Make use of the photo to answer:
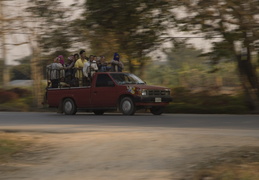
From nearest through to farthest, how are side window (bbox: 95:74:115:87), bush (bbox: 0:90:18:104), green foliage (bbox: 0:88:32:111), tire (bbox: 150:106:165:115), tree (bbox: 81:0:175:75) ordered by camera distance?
side window (bbox: 95:74:115:87), tire (bbox: 150:106:165:115), tree (bbox: 81:0:175:75), green foliage (bbox: 0:88:32:111), bush (bbox: 0:90:18:104)

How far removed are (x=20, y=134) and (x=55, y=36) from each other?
15008mm

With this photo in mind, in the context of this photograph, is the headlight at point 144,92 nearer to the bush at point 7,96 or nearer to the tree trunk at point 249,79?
the tree trunk at point 249,79

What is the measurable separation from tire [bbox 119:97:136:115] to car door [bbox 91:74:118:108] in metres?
0.36

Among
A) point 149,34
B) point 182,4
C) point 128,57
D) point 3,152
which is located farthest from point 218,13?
point 3,152

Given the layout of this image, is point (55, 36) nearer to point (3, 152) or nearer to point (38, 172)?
point (3, 152)

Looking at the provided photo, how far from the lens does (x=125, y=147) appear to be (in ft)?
34.8

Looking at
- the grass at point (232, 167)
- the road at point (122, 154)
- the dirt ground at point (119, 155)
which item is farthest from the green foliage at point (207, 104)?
the grass at point (232, 167)

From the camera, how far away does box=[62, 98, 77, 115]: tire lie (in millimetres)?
22438

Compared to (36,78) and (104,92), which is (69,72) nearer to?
(104,92)

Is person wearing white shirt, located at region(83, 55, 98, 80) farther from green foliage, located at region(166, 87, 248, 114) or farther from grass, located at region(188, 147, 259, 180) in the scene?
grass, located at region(188, 147, 259, 180)

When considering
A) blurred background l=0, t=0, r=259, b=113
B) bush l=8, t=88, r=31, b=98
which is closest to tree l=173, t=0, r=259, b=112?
blurred background l=0, t=0, r=259, b=113

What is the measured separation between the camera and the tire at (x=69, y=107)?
22.4 meters

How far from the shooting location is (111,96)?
2092 cm

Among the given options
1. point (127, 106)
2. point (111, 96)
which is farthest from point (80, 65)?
point (127, 106)
